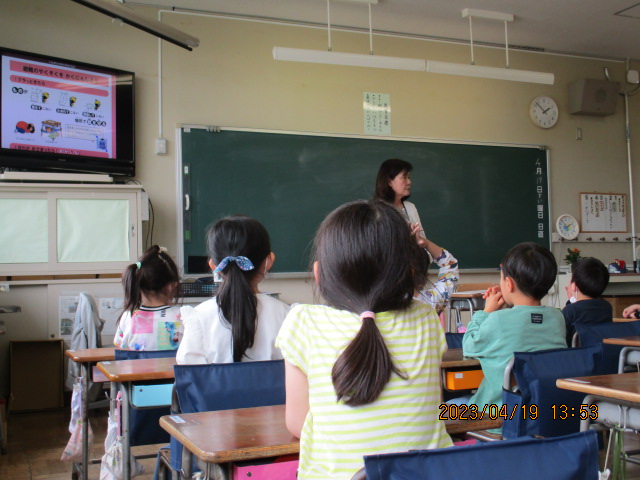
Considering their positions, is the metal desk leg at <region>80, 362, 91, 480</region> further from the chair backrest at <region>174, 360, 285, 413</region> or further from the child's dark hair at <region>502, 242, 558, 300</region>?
the child's dark hair at <region>502, 242, 558, 300</region>

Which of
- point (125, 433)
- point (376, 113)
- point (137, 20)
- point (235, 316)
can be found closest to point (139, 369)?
point (125, 433)

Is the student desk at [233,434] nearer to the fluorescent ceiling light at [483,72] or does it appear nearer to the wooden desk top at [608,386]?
the wooden desk top at [608,386]

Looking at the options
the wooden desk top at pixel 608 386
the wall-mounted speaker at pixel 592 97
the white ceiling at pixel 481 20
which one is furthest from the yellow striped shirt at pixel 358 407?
the wall-mounted speaker at pixel 592 97

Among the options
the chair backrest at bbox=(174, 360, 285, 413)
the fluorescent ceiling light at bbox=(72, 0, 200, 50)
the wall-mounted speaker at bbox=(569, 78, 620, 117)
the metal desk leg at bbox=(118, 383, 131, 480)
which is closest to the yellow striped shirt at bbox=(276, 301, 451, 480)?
the chair backrest at bbox=(174, 360, 285, 413)

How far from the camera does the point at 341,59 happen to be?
16.1 ft

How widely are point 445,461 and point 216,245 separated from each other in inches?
53.4

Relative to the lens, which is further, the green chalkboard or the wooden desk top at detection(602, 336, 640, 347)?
the green chalkboard

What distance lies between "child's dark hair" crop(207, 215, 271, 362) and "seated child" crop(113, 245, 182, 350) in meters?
0.73

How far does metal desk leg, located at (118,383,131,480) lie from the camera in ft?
6.95

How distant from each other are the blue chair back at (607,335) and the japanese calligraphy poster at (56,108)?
141 inches

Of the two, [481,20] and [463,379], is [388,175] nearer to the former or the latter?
[463,379]

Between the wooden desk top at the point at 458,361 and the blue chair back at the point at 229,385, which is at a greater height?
the blue chair back at the point at 229,385

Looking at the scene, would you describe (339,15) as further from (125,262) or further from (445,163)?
(125,262)

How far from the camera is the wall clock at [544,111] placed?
6.74 meters
